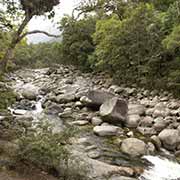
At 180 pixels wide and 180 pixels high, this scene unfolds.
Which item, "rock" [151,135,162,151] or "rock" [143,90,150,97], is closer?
"rock" [151,135,162,151]

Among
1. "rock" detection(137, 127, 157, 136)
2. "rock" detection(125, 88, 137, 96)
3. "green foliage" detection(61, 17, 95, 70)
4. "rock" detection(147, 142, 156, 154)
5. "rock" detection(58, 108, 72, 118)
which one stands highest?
"green foliage" detection(61, 17, 95, 70)

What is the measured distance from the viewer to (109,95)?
1614cm

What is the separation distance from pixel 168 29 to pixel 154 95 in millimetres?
3984

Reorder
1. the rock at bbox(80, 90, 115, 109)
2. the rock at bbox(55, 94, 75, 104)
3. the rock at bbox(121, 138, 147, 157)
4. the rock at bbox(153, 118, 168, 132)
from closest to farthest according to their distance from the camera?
the rock at bbox(121, 138, 147, 157) → the rock at bbox(153, 118, 168, 132) → the rock at bbox(80, 90, 115, 109) → the rock at bbox(55, 94, 75, 104)

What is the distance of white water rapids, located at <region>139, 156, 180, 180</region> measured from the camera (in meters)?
8.80

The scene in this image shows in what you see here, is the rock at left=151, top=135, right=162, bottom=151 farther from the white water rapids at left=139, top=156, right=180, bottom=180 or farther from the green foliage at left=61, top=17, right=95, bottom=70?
the green foliage at left=61, top=17, right=95, bottom=70

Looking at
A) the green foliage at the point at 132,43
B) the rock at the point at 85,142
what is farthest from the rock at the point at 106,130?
the green foliage at the point at 132,43

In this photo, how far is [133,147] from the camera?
10.3m

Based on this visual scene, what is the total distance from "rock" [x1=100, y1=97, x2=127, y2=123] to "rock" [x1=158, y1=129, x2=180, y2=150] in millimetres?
2319

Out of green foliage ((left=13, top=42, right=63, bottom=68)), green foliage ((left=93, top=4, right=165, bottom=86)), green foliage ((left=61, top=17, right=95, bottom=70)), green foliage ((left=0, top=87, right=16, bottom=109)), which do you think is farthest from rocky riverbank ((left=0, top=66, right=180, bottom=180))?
Result: green foliage ((left=13, top=42, right=63, bottom=68))

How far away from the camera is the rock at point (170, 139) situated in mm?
11188

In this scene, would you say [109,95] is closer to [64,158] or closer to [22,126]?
[22,126]

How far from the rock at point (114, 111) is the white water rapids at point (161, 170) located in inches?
140

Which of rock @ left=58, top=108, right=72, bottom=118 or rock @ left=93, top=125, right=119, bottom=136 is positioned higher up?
rock @ left=58, top=108, right=72, bottom=118
